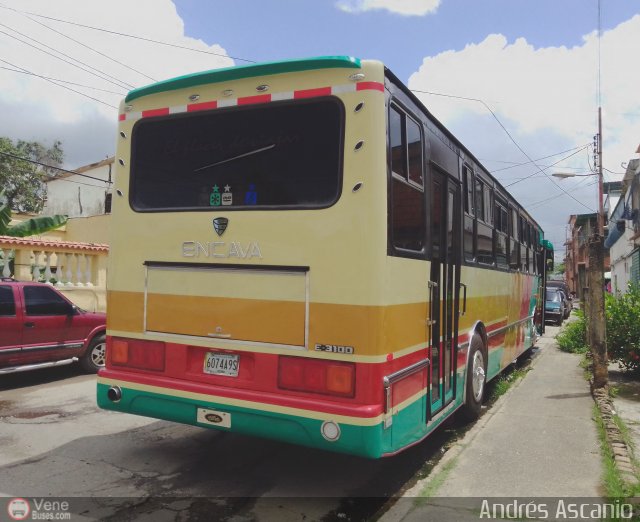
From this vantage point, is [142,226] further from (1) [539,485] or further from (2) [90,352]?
(2) [90,352]

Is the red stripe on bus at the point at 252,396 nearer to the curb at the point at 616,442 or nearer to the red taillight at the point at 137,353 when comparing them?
the red taillight at the point at 137,353

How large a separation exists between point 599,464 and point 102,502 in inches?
163

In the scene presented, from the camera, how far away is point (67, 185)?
114 feet

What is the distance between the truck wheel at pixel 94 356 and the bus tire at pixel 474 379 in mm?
6095

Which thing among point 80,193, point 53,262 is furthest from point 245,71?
point 80,193

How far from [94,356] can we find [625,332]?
29.3 feet

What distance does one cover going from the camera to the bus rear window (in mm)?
4094

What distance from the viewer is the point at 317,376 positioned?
12.8 feet

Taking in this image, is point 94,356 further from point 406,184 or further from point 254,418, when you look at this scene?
point 406,184

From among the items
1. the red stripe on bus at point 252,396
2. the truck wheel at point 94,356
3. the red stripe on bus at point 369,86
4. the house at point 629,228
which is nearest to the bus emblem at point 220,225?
the red stripe on bus at point 252,396

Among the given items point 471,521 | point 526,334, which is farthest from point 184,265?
point 526,334

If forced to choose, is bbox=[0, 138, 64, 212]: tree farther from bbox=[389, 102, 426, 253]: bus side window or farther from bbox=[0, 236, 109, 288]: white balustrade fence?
bbox=[389, 102, 426, 253]: bus side window

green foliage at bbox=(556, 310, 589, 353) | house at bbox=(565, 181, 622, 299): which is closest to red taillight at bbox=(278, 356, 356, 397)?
green foliage at bbox=(556, 310, 589, 353)

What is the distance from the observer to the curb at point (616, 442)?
4.59 meters
